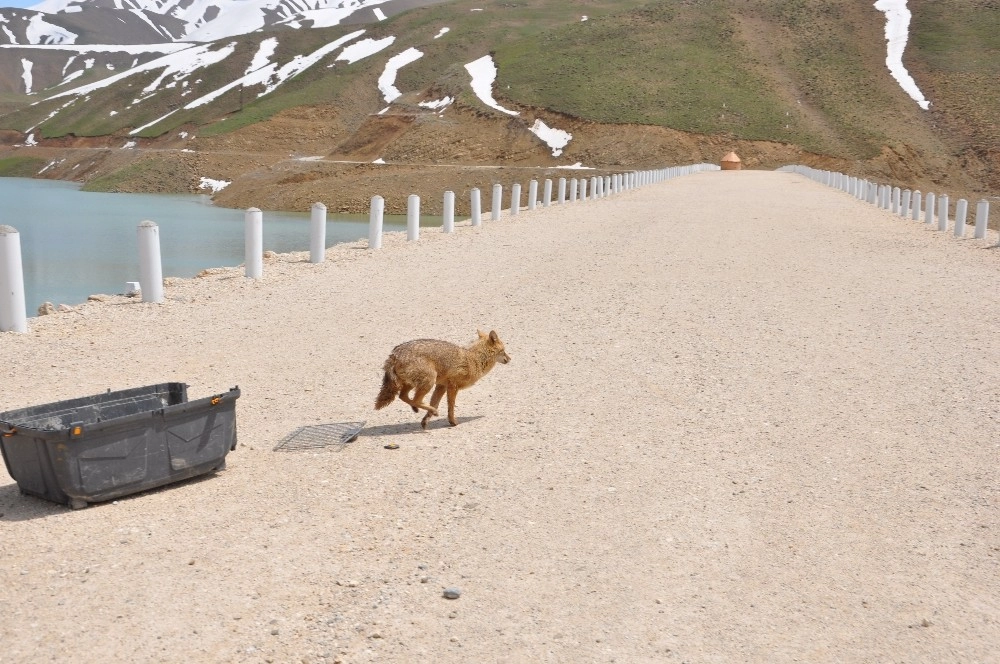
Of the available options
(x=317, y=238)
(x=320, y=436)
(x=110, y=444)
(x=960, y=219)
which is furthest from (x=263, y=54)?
(x=110, y=444)

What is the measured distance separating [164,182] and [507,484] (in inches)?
3530

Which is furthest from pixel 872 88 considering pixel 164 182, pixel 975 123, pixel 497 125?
pixel 164 182

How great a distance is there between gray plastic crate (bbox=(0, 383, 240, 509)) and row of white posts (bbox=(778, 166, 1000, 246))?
22.6 meters

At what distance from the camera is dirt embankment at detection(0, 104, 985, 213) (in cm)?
6844

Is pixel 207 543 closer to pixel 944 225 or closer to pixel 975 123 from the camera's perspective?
pixel 944 225

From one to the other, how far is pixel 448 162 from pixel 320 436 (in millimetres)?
75026

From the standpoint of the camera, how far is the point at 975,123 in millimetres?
92375

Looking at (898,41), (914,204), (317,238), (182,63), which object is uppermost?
(898,41)

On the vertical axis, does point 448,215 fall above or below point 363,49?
below

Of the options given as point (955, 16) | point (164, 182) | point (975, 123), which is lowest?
point (164, 182)

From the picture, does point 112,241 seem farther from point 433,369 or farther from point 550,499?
point 550,499

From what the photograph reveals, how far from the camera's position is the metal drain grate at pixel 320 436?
748cm

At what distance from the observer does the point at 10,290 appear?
11.9 meters

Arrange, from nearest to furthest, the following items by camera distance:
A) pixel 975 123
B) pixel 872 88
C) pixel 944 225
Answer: pixel 944 225 < pixel 975 123 < pixel 872 88
